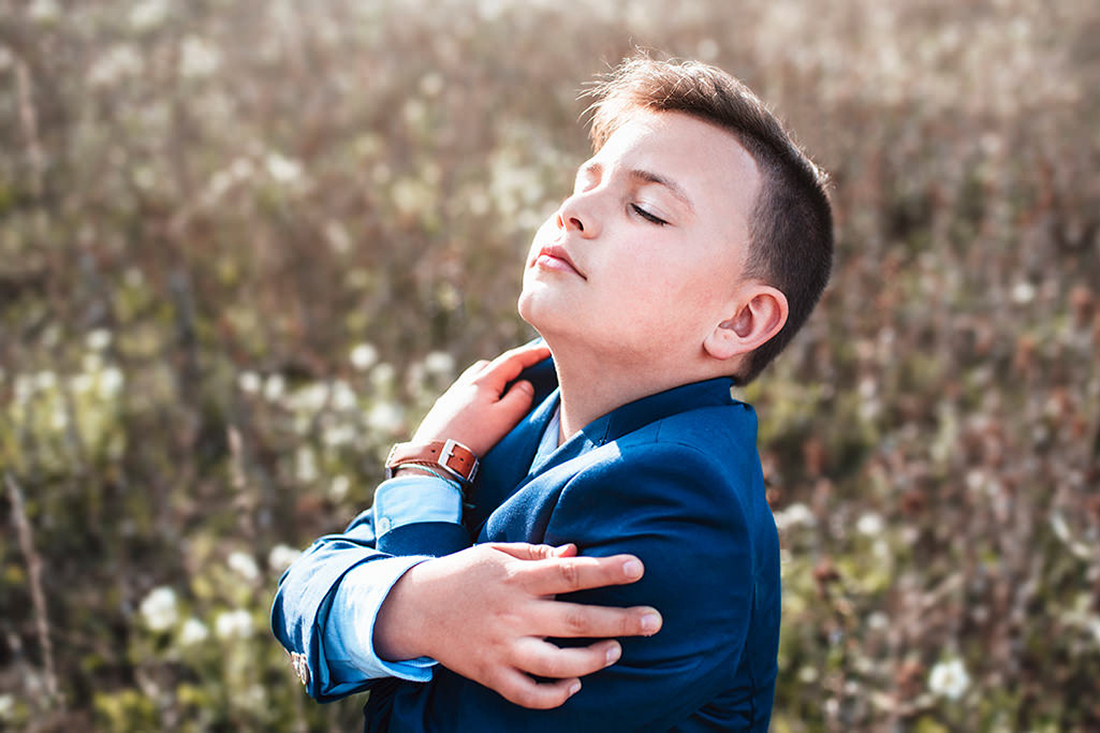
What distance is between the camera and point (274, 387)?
3.61m

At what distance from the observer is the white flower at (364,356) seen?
3.84 m

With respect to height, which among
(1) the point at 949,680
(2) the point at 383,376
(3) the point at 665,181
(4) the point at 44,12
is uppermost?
(4) the point at 44,12

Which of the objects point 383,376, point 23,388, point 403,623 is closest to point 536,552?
point 403,623

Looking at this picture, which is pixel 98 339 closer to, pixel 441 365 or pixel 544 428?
pixel 441 365

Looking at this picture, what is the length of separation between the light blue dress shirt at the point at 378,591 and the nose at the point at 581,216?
34 cm

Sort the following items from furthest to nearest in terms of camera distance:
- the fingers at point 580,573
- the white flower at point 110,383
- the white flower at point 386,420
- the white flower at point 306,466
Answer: the white flower at point 110,383 < the white flower at point 306,466 < the white flower at point 386,420 < the fingers at point 580,573

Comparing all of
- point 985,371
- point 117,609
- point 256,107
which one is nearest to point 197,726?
point 117,609

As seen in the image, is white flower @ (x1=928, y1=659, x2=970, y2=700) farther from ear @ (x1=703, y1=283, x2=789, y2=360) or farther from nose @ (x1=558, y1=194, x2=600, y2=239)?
nose @ (x1=558, y1=194, x2=600, y2=239)

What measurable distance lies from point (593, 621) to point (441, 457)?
1.38 ft

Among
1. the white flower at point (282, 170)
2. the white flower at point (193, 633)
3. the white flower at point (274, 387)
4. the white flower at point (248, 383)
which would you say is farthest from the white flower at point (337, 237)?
the white flower at point (193, 633)

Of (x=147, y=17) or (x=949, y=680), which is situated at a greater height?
(x=147, y=17)

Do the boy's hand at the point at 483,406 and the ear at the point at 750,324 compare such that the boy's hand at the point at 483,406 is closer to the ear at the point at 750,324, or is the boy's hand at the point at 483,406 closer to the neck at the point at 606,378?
the neck at the point at 606,378

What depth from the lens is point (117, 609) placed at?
3.11 meters

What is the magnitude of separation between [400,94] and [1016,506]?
4.77 m
